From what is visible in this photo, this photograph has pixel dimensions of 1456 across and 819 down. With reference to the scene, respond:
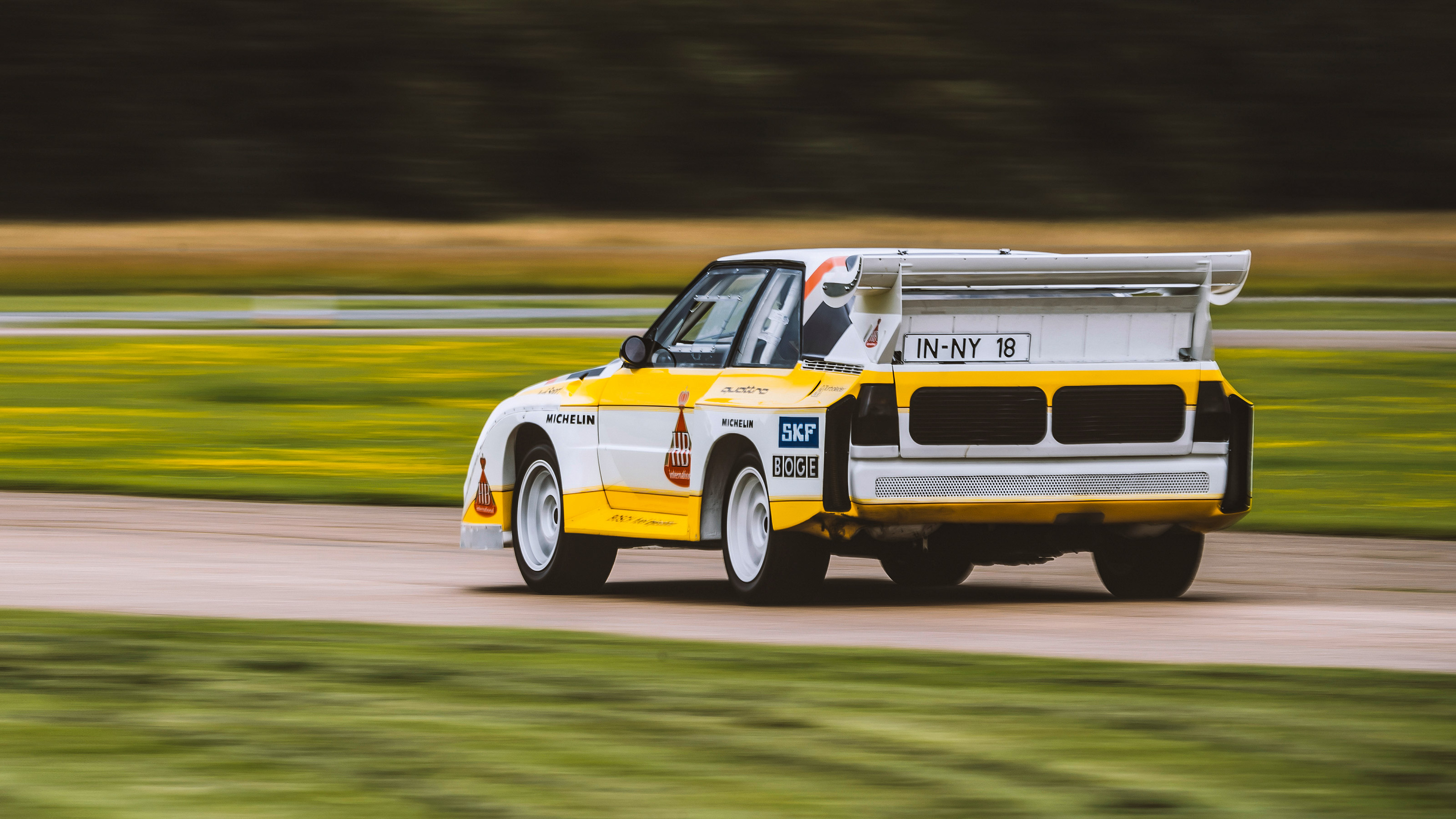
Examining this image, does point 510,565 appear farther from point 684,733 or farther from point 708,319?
point 684,733

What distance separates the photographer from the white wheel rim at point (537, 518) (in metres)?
12.3

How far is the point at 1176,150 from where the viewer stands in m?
103

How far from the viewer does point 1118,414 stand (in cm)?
1082

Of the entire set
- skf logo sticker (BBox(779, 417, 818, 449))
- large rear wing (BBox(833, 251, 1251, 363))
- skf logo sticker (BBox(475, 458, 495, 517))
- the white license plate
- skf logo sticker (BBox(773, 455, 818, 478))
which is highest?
large rear wing (BBox(833, 251, 1251, 363))

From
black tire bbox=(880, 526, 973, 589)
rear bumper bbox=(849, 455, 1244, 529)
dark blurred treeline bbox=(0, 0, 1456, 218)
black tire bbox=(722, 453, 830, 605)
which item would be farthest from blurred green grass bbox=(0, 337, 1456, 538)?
dark blurred treeline bbox=(0, 0, 1456, 218)

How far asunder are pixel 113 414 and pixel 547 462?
1413 cm

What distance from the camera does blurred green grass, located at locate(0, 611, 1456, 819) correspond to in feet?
20.3

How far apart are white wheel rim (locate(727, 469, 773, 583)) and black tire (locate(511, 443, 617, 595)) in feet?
3.83

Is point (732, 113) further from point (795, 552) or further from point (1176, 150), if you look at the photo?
point (795, 552)

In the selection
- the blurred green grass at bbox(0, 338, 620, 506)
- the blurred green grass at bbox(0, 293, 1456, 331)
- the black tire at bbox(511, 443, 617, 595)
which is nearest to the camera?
the black tire at bbox(511, 443, 617, 595)

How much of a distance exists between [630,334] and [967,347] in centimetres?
2361

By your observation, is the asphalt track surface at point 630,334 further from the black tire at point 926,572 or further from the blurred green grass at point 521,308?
the black tire at point 926,572

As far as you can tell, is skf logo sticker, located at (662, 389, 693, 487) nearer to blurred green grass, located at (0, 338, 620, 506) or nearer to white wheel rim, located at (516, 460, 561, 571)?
white wheel rim, located at (516, 460, 561, 571)

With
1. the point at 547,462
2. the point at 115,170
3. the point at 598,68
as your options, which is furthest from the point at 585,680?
the point at 598,68
